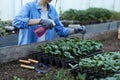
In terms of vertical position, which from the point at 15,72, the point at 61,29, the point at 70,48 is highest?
the point at 61,29

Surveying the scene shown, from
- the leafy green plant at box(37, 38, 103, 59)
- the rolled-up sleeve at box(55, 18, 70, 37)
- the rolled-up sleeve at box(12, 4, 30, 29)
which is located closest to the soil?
the leafy green plant at box(37, 38, 103, 59)

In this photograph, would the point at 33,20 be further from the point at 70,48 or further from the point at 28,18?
the point at 70,48

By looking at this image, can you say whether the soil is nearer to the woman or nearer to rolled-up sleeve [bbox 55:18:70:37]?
the woman

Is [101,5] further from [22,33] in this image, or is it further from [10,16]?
[22,33]

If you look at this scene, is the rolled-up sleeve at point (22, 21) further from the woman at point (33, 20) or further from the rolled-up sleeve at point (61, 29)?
the rolled-up sleeve at point (61, 29)

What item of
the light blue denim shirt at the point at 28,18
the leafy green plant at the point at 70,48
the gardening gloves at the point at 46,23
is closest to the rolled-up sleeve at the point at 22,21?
the light blue denim shirt at the point at 28,18

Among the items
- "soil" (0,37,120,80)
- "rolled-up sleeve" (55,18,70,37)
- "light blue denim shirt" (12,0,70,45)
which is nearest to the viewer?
"soil" (0,37,120,80)

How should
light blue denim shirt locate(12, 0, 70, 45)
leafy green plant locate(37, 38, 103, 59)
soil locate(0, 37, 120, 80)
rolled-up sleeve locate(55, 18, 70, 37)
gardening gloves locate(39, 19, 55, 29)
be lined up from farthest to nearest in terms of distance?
rolled-up sleeve locate(55, 18, 70, 37) < light blue denim shirt locate(12, 0, 70, 45) < gardening gloves locate(39, 19, 55, 29) < leafy green plant locate(37, 38, 103, 59) < soil locate(0, 37, 120, 80)

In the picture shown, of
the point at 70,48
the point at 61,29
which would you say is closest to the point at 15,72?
the point at 70,48

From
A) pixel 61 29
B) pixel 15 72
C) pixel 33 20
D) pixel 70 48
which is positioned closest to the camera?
pixel 15 72

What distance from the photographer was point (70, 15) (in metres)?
7.51

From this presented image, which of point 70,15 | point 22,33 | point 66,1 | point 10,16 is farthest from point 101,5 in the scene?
point 22,33

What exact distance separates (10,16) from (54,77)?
177 inches

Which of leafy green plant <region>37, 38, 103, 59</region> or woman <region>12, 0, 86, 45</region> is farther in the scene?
woman <region>12, 0, 86, 45</region>
